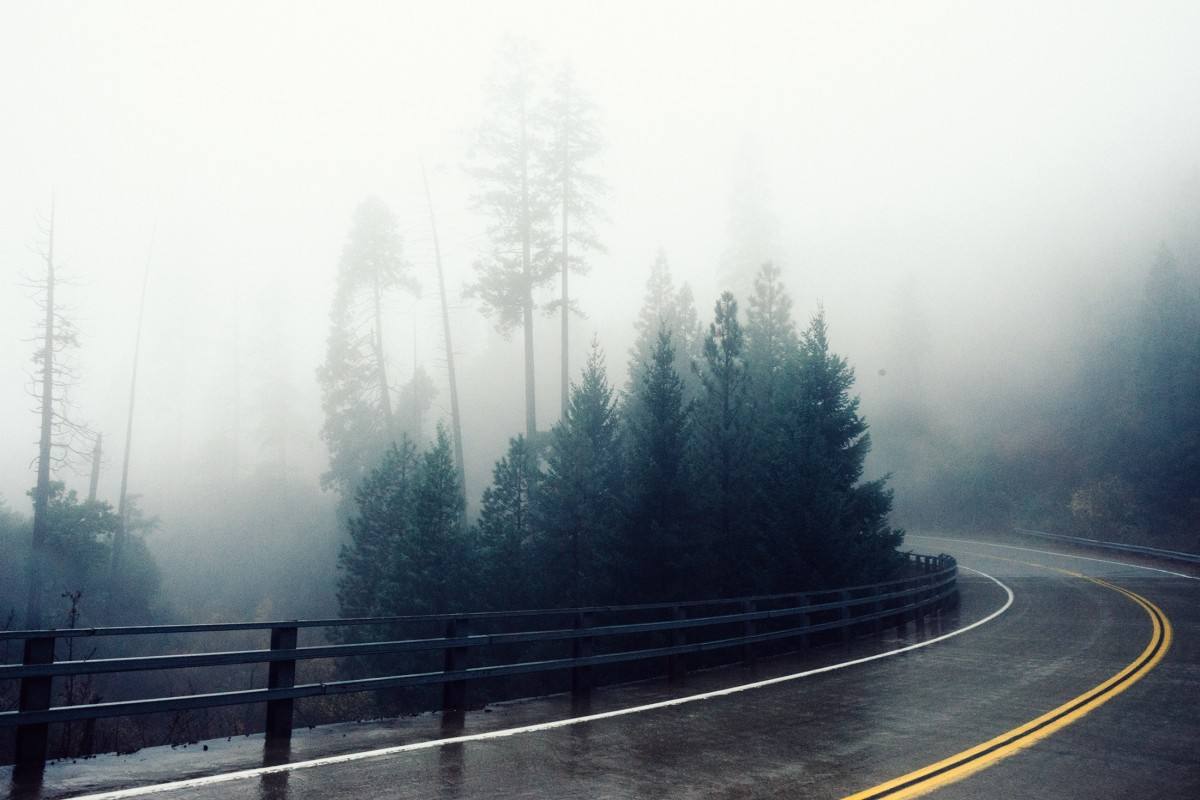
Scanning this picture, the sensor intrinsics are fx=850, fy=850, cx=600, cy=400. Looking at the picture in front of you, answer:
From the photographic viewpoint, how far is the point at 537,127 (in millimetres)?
36375

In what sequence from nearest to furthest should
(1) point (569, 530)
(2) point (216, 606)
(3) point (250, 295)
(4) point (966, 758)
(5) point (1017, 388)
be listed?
(4) point (966, 758) → (1) point (569, 530) → (2) point (216, 606) → (3) point (250, 295) → (5) point (1017, 388)

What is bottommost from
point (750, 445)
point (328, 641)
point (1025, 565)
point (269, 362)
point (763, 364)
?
point (328, 641)

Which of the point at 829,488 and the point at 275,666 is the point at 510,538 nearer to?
the point at 829,488

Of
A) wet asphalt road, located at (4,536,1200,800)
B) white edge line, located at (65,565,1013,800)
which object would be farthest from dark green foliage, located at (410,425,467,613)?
white edge line, located at (65,565,1013,800)

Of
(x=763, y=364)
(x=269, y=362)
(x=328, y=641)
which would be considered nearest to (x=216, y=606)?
(x=328, y=641)

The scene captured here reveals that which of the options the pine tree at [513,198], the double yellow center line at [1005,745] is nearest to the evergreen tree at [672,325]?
the pine tree at [513,198]

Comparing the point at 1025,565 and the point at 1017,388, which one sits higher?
the point at 1017,388

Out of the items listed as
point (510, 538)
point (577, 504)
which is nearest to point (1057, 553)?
point (577, 504)

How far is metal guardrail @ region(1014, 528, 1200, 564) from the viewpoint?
4062cm

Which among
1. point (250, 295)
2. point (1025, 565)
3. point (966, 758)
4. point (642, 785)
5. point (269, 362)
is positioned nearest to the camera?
point (642, 785)

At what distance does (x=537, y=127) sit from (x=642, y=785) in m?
33.0

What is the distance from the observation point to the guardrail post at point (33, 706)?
6688 mm

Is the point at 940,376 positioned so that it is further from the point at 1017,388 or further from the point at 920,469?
the point at 920,469

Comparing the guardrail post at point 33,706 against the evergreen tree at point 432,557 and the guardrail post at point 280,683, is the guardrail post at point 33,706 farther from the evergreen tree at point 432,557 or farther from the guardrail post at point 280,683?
the evergreen tree at point 432,557
